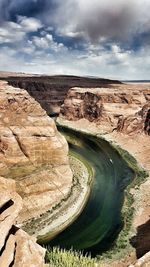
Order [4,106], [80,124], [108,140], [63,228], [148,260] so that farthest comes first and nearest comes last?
[80,124], [108,140], [4,106], [63,228], [148,260]

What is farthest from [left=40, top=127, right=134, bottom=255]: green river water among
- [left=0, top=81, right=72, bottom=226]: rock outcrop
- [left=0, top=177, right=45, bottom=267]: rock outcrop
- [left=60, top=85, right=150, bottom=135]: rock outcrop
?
[left=0, top=177, right=45, bottom=267]: rock outcrop

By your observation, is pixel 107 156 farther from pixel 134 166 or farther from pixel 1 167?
pixel 1 167

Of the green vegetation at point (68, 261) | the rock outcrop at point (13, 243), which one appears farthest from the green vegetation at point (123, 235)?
the rock outcrop at point (13, 243)

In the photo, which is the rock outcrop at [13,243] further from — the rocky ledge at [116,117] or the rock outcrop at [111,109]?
the rock outcrop at [111,109]

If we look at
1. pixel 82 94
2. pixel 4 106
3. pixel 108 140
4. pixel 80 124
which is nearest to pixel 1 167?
pixel 4 106

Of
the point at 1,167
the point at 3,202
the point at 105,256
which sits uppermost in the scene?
the point at 3,202

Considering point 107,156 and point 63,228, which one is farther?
point 107,156

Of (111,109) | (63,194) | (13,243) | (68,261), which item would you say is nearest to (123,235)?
(63,194)
